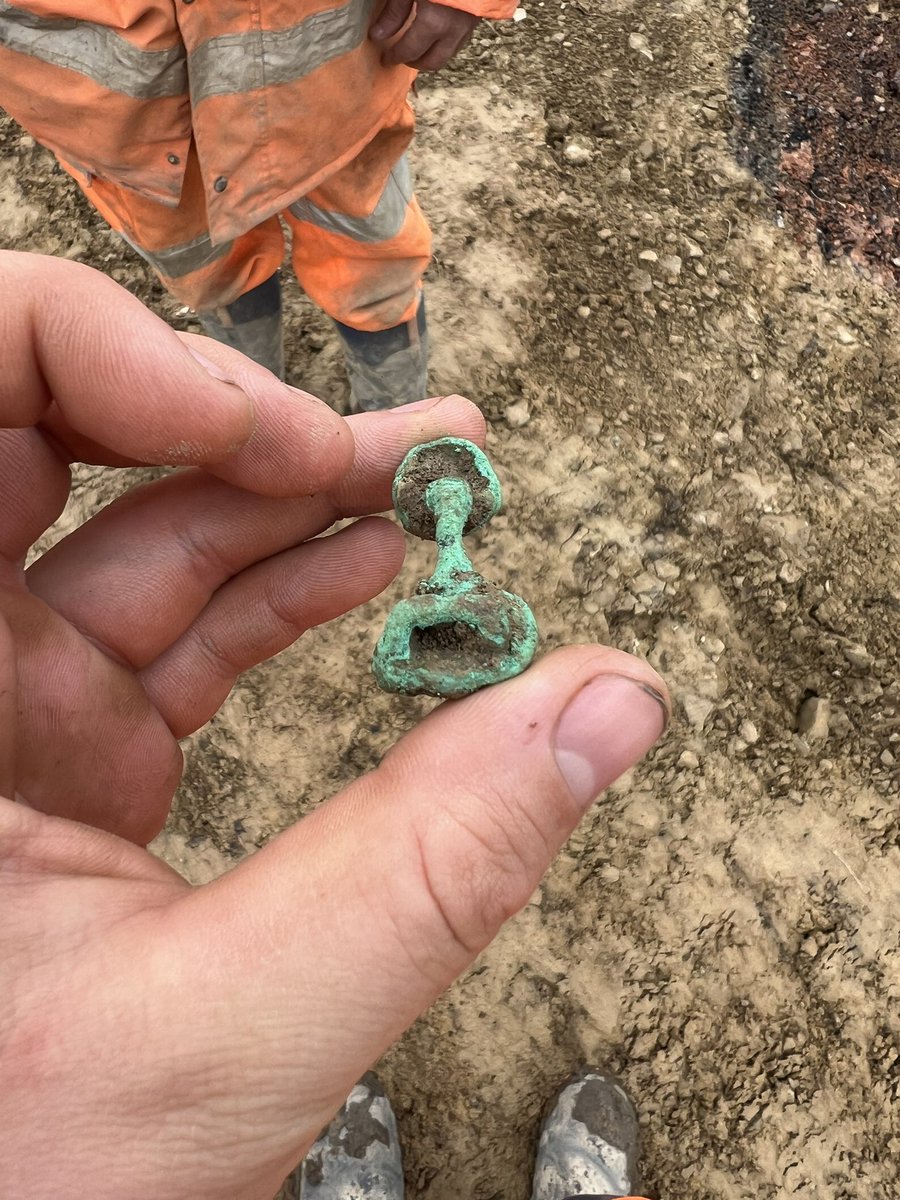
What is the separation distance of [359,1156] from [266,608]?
142 cm

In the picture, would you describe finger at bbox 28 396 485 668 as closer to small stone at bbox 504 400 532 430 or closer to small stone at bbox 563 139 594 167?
small stone at bbox 504 400 532 430

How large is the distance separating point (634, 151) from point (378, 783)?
2.84 m

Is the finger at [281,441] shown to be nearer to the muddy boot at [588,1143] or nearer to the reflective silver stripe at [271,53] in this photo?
the reflective silver stripe at [271,53]

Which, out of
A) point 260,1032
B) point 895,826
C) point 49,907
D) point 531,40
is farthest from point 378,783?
point 531,40

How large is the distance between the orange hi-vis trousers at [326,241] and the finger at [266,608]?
31.8 inches

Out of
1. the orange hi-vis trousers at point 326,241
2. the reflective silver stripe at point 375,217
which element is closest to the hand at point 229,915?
the orange hi-vis trousers at point 326,241

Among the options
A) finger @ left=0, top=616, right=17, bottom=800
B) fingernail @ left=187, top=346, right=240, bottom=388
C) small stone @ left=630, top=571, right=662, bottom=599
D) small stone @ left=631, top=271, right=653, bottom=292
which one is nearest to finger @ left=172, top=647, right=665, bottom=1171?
finger @ left=0, top=616, right=17, bottom=800

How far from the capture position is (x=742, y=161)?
3.24 metres

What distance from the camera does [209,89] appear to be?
1796mm

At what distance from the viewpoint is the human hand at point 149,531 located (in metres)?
1.52

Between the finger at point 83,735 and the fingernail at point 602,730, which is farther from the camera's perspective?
the finger at point 83,735

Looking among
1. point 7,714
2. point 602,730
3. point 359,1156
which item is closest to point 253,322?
point 7,714

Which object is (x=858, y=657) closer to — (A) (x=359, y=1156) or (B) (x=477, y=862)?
(B) (x=477, y=862)

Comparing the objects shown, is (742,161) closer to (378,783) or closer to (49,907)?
(378,783)
